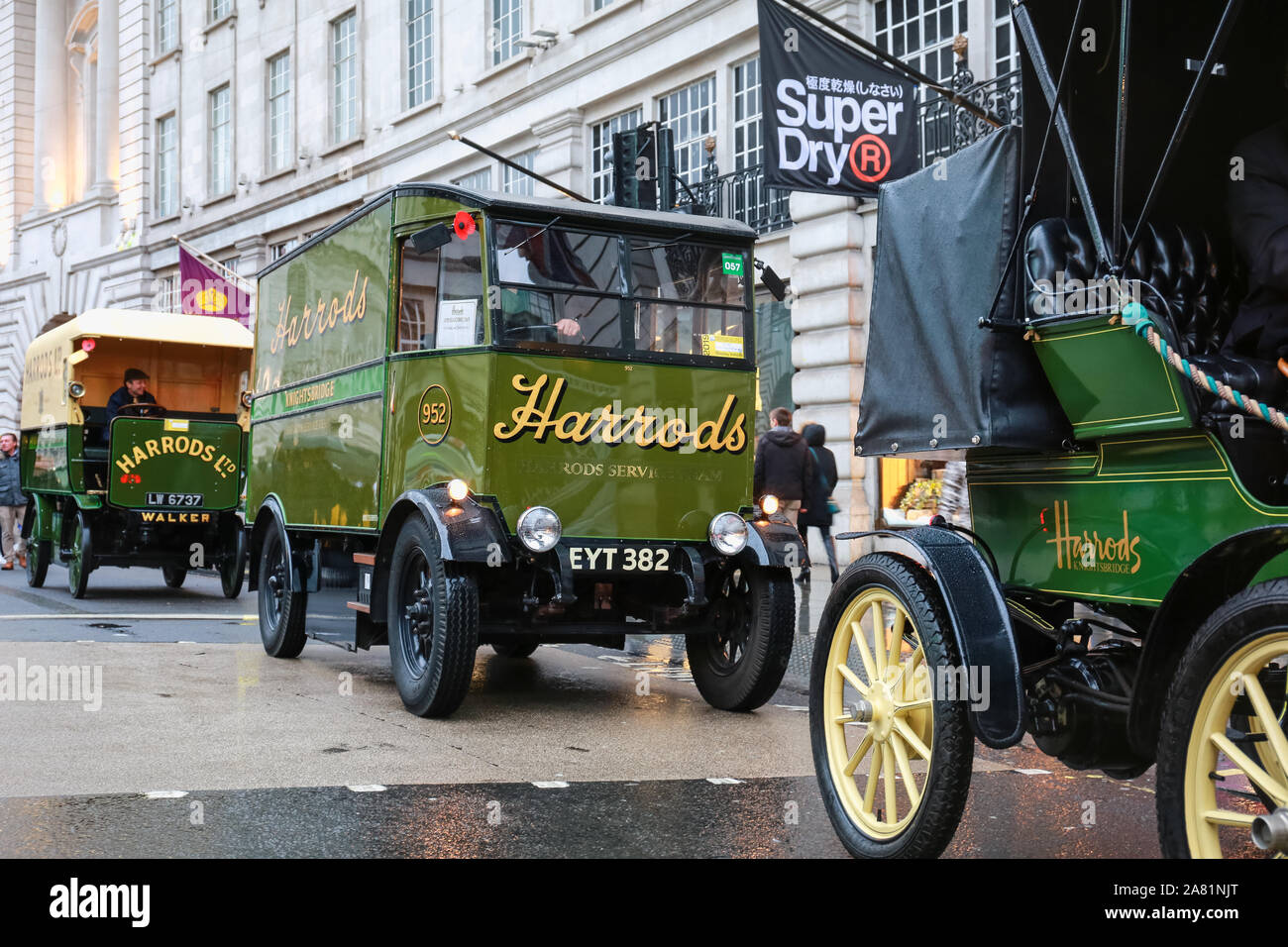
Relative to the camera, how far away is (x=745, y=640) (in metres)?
8.25

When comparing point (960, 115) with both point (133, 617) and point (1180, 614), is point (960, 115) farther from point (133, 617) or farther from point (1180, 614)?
point (1180, 614)

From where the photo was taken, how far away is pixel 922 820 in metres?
4.13

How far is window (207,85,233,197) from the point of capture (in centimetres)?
3606

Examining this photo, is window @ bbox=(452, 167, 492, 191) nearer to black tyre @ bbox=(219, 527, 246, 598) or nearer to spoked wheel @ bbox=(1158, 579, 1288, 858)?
black tyre @ bbox=(219, 527, 246, 598)

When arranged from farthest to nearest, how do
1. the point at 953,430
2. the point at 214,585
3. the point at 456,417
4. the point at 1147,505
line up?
1. the point at 214,585
2. the point at 456,417
3. the point at 953,430
4. the point at 1147,505

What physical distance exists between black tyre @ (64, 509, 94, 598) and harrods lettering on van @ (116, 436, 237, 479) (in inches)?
31.3

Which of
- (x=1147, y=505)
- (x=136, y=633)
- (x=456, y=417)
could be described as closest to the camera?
(x=1147, y=505)

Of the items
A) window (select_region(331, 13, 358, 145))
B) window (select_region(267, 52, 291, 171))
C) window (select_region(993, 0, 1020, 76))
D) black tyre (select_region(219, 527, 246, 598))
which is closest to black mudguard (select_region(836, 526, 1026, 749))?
black tyre (select_region(219, 527, 246, 598))

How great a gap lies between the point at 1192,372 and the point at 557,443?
4805 mm

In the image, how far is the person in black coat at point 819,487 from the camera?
15.6 meters

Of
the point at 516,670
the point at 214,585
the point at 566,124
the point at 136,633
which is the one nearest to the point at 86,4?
the point at 566,124

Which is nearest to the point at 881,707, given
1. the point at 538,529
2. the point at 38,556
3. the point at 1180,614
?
the point at 1180,614

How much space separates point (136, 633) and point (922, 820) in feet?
29.5
